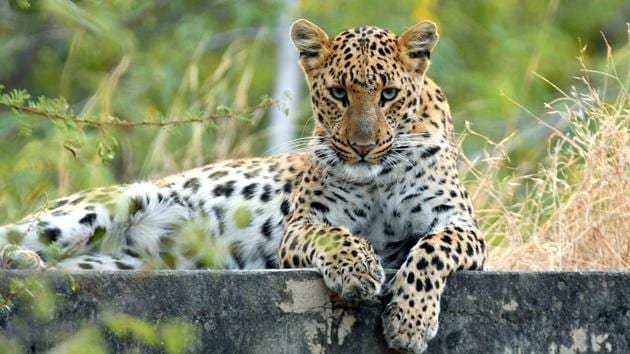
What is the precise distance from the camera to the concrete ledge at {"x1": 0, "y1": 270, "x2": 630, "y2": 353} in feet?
21.5

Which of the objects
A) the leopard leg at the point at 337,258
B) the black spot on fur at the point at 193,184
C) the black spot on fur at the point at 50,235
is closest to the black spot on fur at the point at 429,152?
the leopard leg at the point at 337,258

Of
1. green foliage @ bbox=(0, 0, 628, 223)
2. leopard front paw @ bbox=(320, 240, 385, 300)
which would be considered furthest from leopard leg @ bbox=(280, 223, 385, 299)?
green foliage @ bbox=(0, 0, 628, 223)

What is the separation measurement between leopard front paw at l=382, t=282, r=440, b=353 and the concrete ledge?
8cm

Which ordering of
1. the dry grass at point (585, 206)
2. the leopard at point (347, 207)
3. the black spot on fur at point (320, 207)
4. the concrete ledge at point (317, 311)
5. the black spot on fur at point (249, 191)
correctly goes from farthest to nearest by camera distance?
1. the black spot on fur at point (249, 191)
2. the dry grass at point (585, 206)
3. the black spot on fur at point (320, 207)
4. the leopard at point (347, 207)
5. the concrete ledge at point (317, 311)

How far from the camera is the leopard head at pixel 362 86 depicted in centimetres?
788

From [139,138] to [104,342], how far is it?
11265 mm

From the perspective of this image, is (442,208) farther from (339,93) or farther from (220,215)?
(220,215)

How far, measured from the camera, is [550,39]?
72.1 ft

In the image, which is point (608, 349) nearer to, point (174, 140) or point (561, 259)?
point (561, 259)

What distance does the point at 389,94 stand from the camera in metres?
8.08

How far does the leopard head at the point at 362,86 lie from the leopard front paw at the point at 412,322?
45.2 inches

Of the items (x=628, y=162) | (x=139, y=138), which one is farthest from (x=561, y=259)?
(x=139, y=138)

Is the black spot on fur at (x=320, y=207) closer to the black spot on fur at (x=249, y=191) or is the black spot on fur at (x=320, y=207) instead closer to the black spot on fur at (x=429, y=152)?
the black spot on fur at (x=429, y=152)

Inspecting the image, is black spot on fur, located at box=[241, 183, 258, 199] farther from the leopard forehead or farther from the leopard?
the leopard forehead
